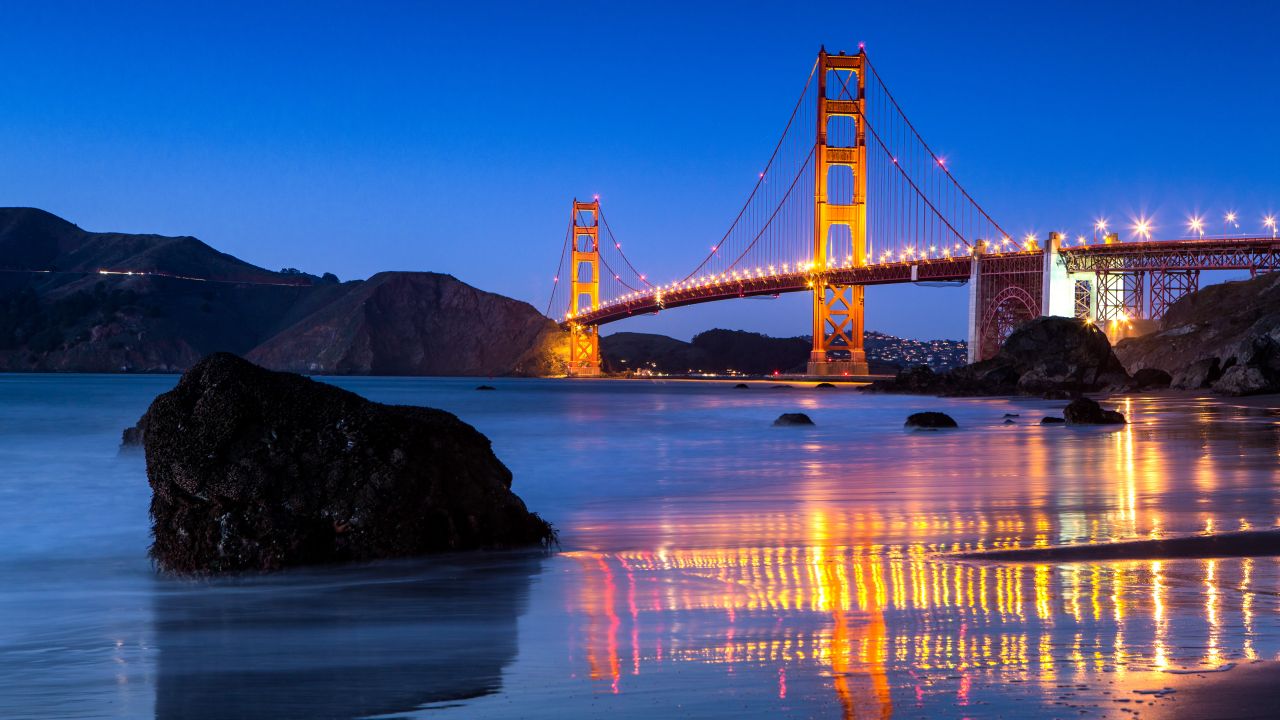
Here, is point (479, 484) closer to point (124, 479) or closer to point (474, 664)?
point (474, 664)

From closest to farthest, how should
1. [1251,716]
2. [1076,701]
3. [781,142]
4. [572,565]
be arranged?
[1251,716]
[1076,701]
[572,565]
[781,142]

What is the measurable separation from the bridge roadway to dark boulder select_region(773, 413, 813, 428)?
32387mm

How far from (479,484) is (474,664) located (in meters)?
2.60

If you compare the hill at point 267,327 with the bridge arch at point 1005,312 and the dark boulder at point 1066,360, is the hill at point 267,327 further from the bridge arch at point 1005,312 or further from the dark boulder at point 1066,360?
the dark boulder at point 1066,360

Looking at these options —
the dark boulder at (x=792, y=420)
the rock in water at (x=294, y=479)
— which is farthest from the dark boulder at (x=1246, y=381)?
the rock in water at (x=294, y=479)

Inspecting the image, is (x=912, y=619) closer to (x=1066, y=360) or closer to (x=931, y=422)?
(x=931, y=422)

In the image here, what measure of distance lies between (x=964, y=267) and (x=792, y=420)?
35.3m

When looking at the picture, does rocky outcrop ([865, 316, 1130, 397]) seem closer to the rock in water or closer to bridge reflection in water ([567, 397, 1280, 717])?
bridge reflection in water ([567, 397, 1280, 717])

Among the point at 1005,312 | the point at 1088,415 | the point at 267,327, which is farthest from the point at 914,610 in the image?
the point at 267,327

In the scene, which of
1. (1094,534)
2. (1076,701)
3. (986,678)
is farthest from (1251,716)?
(1094,534)

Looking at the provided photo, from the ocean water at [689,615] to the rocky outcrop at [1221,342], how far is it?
22.4m

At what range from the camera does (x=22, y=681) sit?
3.68 metres

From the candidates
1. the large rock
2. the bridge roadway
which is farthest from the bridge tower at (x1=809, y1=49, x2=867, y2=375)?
the large rock

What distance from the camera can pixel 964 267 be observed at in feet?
185
